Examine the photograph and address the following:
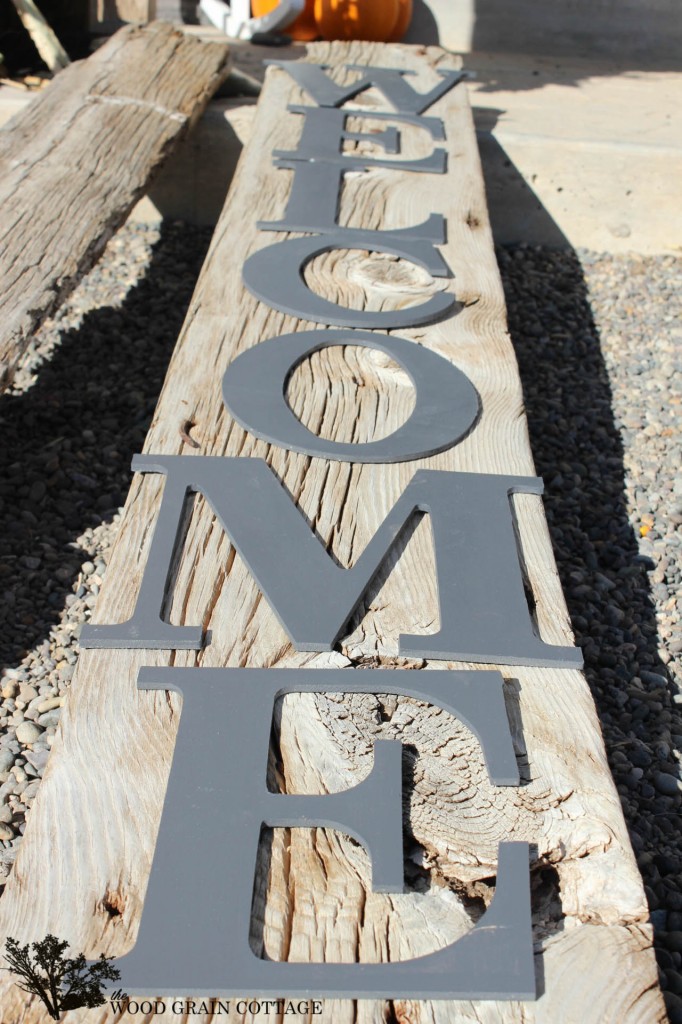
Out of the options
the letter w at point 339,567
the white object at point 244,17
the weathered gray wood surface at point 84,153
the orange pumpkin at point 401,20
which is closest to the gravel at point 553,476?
the weathered gray wood surface at point 84,153

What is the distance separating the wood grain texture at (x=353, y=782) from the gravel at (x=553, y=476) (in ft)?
1.89

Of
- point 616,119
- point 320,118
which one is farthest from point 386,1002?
point 616,119

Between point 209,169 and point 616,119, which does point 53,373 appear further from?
point 616,119

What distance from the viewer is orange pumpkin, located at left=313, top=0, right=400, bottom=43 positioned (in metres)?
5.55

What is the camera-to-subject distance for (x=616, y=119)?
4902mm

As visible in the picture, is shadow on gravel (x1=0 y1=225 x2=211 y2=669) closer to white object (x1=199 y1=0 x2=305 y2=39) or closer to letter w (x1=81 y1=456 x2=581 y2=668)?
letter w (x1=81 y1=456 x2=581 y2=668)

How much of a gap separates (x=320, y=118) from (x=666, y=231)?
5.55 ft

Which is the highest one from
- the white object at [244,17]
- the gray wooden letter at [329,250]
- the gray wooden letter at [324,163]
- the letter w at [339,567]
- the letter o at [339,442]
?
the white object at [244,17]

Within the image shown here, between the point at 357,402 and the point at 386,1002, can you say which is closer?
the point at 386,1002

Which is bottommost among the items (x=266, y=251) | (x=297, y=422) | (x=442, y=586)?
(x=442, y=586)

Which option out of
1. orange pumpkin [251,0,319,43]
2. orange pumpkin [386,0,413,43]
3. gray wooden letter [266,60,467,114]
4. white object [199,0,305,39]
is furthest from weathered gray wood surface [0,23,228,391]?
orange pumpkin [386,0,413,43]

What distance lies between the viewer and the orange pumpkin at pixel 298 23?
5.76m

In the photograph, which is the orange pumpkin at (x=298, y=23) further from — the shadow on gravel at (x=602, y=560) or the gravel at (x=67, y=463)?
the shadow on gravel at (x=602, y=560)

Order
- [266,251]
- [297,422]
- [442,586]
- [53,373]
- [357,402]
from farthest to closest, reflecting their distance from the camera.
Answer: [53,373], [266,251], [357,402], [297,422], [442,586]
